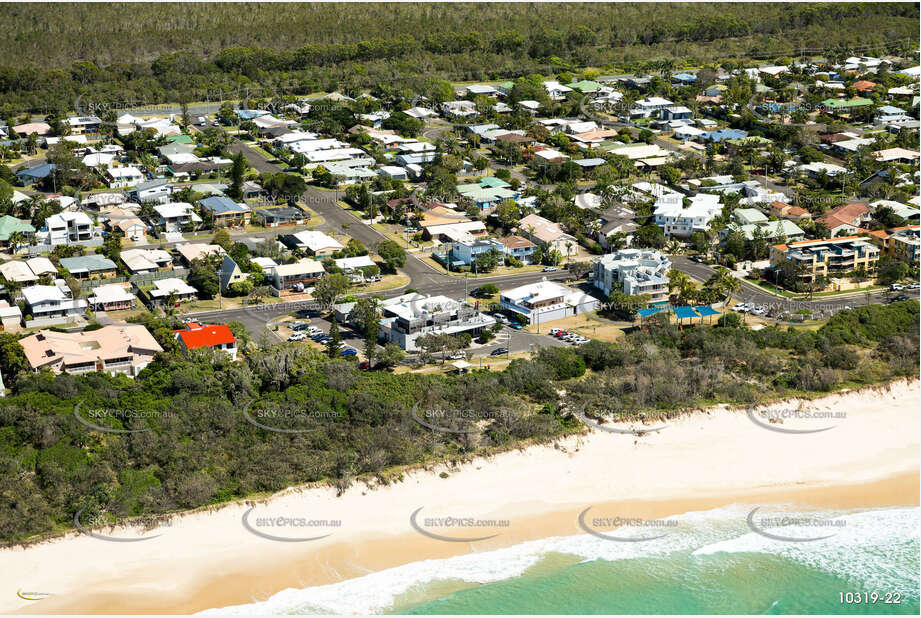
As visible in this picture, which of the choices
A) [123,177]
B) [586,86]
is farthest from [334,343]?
[586,86]

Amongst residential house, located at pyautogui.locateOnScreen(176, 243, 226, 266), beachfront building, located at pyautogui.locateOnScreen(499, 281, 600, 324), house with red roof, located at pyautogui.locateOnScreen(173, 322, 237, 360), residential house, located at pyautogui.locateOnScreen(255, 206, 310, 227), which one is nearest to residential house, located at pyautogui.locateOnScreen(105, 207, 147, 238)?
residential house, located at pyautogui.locateOnScreen(176, 243, 226, 266)

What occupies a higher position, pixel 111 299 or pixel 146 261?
pixel 146 261

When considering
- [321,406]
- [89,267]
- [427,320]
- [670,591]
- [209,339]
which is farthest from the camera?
[89,267]

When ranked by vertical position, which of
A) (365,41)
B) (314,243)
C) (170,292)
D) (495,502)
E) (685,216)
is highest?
(365,41)

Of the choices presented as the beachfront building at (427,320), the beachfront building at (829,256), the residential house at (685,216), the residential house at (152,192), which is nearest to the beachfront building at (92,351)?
the beachfront building at (427,320)

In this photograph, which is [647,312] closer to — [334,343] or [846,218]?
[334,343]

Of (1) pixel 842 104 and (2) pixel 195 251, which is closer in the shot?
(2) pixel 195 251

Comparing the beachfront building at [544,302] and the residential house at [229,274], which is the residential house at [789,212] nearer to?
the beachfront building at [544,302]
